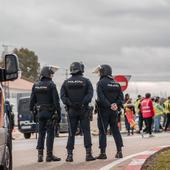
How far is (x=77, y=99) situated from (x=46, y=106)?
24.3 inches

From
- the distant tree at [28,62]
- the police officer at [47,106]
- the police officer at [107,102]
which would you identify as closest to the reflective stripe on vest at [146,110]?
the police officer at [107,102]

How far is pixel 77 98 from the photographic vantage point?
11305 millimetres

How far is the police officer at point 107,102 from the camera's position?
38.3 ft

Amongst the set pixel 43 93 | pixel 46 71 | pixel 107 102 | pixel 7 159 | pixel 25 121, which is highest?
pixel 46 71

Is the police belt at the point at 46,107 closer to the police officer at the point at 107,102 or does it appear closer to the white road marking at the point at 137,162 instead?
the police officer at the point at 107,102

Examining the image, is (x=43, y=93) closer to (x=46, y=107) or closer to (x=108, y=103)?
(x=46, y=107)

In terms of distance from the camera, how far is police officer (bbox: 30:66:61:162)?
11.4 meters

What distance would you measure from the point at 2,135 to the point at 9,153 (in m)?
1.10

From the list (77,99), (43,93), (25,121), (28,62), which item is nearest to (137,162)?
(77,99)

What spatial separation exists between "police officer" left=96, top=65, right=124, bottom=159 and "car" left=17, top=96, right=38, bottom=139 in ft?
49.3

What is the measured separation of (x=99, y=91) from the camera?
11.7 metres

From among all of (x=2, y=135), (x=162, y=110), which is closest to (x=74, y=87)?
(x=2, y=135)

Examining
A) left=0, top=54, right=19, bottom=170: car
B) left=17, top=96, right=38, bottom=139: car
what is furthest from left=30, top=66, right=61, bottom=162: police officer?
left=17, top=96, right=38, bottom=139: car

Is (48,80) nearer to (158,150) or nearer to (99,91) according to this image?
(99,91)
